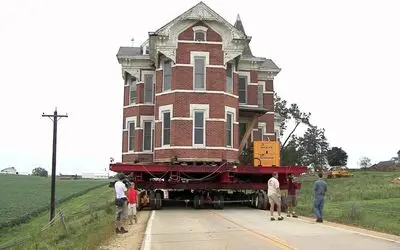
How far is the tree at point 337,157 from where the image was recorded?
121m

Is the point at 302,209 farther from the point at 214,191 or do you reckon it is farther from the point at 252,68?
the point at 252,68

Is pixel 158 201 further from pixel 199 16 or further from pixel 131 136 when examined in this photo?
pixel 131 136

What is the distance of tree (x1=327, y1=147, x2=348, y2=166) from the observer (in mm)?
120688

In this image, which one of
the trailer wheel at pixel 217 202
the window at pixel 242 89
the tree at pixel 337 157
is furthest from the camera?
the tree at pixel 337 157

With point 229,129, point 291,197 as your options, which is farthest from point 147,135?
point 291,197

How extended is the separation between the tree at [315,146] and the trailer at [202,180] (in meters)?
86.8

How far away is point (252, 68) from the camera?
36.4 meters

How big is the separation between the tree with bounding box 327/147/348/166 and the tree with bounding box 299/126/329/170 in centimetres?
143

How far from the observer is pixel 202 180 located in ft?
86.0

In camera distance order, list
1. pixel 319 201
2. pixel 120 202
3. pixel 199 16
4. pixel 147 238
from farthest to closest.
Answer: pixel 199 16, pixel 319 201, pixel 120 202, pixel 147 238

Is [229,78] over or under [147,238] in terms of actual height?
over

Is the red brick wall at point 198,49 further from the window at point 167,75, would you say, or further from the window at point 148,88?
the window at point 148,88

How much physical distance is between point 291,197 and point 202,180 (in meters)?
4.42

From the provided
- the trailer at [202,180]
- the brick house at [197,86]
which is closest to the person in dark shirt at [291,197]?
the trailer at [202,180]
